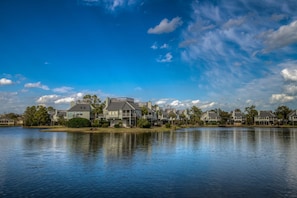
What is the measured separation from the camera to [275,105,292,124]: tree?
144 meters

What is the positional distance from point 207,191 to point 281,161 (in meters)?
15.3

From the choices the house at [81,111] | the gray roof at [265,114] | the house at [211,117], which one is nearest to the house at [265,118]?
the gray roof at [265,114]

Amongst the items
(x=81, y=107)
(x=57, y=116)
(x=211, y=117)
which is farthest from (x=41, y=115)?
(x=211, y=117)

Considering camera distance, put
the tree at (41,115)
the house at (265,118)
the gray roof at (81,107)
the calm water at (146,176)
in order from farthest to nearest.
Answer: the house at (265,118) → the tree at (41,115) → the gray roof at (81,107) → the calm water at (146,176)

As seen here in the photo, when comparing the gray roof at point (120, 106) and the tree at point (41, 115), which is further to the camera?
the tree at point (41, 115)

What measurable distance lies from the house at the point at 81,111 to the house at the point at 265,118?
97398 millimetres

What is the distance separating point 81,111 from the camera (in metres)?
104

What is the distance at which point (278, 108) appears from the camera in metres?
148

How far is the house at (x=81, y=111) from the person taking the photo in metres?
103

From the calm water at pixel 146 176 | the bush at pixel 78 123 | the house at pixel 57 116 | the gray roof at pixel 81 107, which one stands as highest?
the gray roof at pixel 81 107

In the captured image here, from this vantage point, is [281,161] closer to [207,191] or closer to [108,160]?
[207,191]

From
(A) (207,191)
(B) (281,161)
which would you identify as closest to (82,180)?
(A) (207,191)

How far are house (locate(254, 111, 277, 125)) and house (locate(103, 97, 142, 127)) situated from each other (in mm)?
86945

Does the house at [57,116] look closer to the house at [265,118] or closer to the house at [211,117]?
the house at [211,117]
